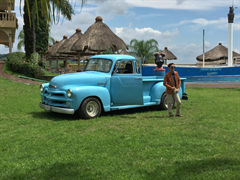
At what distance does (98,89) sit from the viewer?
26.0 ft

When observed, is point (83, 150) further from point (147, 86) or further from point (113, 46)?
point (113, 46)

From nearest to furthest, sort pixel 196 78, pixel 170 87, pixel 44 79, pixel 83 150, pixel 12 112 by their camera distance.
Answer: pixel 83 150 → pixel 170 87 → pixel 12 112 → pixel 44 79 → pixel 196 78

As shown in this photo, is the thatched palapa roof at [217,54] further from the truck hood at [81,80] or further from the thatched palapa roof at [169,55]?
the truck hood at [81,80]

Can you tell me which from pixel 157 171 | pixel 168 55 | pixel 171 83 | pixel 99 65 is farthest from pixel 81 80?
pixel 168 55

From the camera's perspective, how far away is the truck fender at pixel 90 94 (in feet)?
24.7

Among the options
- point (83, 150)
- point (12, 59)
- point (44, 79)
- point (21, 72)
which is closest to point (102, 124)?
point (83, 150)

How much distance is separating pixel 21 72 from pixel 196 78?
1624 centimetres

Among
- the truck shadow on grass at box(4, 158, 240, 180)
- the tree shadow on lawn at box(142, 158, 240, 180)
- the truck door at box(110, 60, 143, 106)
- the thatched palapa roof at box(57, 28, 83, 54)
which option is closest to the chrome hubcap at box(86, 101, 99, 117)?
the truck door at box(110, 60, 143, 106)

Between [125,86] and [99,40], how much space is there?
1386 cm

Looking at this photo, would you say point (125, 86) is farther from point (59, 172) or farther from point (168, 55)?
point (168, 55)

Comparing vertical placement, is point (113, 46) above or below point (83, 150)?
above

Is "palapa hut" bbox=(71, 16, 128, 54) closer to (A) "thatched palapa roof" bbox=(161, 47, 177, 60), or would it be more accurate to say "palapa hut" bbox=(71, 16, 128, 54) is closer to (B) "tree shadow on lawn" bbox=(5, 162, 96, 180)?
(B) "tree shadow on lawn" bbox=(5, 162, 96, 180)

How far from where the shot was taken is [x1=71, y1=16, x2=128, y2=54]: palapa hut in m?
21.5

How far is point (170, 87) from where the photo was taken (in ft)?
27.1
